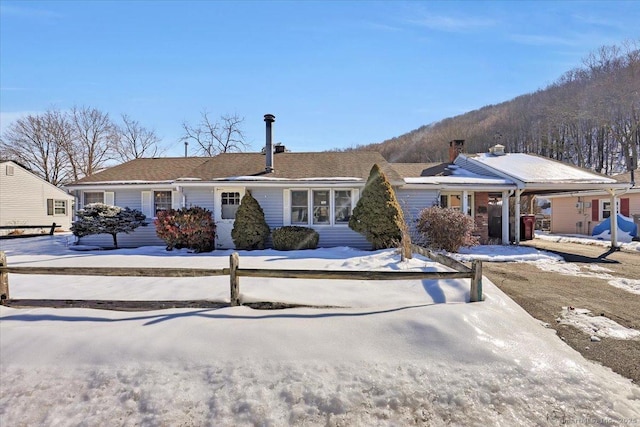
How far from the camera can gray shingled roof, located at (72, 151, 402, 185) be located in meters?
13.2

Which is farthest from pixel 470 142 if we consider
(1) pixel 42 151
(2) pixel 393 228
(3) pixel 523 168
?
(1) pixel 42 151

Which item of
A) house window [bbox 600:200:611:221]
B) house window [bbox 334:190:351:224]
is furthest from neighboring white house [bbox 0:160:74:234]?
house window [bbox 600:200:611:221]

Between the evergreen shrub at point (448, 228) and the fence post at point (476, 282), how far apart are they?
21.6 ft

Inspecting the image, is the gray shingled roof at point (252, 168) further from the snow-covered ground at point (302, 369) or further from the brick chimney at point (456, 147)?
the snow-covered ground at point (302, 369)

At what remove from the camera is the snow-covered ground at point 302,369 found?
2867mm

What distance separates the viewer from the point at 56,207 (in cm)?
2719

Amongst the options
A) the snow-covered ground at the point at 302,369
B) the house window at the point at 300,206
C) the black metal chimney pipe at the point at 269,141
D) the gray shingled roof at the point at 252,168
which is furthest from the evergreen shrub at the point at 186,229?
the snow-covered ground at the point at 302,369

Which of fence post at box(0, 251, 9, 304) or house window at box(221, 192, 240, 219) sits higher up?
house window at box(221, 192, 240, 219)

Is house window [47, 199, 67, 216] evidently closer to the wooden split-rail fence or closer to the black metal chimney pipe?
the black metal chimney pipe

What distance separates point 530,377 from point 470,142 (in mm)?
61849

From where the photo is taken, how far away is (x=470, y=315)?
14.0ft

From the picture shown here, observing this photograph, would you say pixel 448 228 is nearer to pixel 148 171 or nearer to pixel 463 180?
pixel 463 180

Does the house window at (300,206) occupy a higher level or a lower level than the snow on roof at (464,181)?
lower

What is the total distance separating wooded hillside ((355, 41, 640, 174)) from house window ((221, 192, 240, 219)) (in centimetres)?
3882
